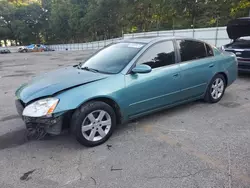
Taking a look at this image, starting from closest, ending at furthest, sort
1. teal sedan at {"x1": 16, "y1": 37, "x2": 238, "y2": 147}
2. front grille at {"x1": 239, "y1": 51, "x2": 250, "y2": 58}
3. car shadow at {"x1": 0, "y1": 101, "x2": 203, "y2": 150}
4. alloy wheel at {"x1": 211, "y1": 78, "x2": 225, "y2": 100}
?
teal sedan at {"x1": 16, "y1": 37, "x2": 238, "y2": 147} → car shadow at {"x1": 0, "y1": 101, "x2": 203, "y2": 150} → alloy wheel at {"x1": 211, "y1": 78, "x2": 225, "y2": 100} → front grille at {"x1": 239, "y1": 51, "x2": 250, "y2": 58}

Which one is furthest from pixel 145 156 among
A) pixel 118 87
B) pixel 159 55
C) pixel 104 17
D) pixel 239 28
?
pixel 104 17

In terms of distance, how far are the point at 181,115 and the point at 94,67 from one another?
1.85 meters

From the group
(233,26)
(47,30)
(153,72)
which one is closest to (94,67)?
(153,72)

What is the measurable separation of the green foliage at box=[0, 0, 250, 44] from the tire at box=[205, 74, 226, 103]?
12429mm

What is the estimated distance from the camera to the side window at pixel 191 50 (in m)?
4.08

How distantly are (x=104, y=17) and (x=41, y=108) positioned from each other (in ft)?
119

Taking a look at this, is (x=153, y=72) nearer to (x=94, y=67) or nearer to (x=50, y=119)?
(x=94, y=67)

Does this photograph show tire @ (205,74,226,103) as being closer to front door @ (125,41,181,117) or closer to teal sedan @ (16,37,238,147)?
teal sedan @ (16,37,238,147)

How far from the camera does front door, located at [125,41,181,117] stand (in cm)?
339

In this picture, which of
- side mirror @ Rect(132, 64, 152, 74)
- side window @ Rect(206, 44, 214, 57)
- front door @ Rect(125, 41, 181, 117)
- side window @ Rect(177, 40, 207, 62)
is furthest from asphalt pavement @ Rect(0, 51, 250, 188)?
side window @ Rect(206, 44, 214, 57)

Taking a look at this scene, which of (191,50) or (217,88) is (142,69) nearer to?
(191,50)

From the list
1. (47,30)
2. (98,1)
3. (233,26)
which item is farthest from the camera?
(47,30)

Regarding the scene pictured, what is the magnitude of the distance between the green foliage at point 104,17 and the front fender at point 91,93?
1467 centimetres

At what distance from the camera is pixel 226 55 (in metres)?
4.79
